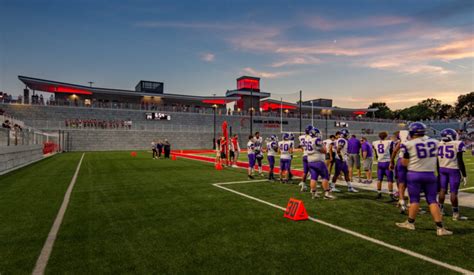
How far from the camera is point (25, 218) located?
20.8ft

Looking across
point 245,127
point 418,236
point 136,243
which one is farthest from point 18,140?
point 245,127

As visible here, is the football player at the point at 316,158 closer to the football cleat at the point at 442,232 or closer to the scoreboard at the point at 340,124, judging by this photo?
the football cleat at the point at 442,232

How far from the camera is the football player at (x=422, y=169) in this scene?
5125 millimetres

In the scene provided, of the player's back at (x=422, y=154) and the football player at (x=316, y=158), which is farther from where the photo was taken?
the football player at (x=316, y=158)

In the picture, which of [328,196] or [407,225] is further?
[328,196]

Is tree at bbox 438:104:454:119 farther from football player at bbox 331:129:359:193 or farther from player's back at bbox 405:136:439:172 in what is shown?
player's back at bbox 405:136:439:172

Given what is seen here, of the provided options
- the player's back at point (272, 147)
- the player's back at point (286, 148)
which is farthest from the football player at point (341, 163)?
the player's back at point (272, 147)

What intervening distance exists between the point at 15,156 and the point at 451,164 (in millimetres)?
21300

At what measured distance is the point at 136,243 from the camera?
4.79m

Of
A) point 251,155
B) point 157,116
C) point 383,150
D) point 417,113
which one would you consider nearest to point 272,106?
point 157,116

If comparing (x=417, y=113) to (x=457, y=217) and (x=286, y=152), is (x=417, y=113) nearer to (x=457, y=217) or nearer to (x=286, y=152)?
(x=286, y=152)

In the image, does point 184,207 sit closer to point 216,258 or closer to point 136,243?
point 136,243

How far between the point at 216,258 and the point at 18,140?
19.4 m

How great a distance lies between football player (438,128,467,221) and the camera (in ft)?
20.0
